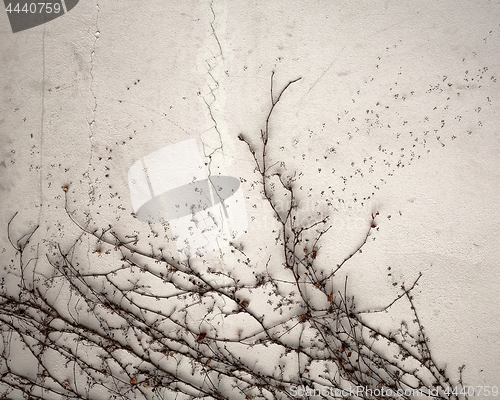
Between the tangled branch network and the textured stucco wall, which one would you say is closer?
the textured stucco wall

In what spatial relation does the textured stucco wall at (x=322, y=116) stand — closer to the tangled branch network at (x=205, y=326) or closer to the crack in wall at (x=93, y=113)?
the crack in wall at (x=93, y=113)

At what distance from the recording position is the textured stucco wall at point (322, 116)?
5.88 feet

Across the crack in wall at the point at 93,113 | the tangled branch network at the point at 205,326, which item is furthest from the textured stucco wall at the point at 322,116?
the tangled branch network at the point at 205,326

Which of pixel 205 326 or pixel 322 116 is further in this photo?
pixel 205 326

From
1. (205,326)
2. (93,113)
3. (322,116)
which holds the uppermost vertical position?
(322,116)

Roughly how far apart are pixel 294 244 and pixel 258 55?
118cm

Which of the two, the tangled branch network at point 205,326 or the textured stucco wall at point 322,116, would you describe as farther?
the tangled branch network at point 205,326

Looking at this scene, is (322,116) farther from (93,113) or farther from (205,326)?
(205,326)

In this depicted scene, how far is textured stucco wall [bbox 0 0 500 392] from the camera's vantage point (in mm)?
1793

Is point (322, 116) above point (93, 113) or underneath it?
above

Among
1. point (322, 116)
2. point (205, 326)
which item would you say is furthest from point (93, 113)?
point (205, 326)

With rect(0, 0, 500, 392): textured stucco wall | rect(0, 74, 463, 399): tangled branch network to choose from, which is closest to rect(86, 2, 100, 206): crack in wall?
rect(0, 0, 500, 392): textured stucco wall

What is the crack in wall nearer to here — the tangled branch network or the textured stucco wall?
the textured stucco wall

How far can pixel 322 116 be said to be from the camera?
6.03 feet
